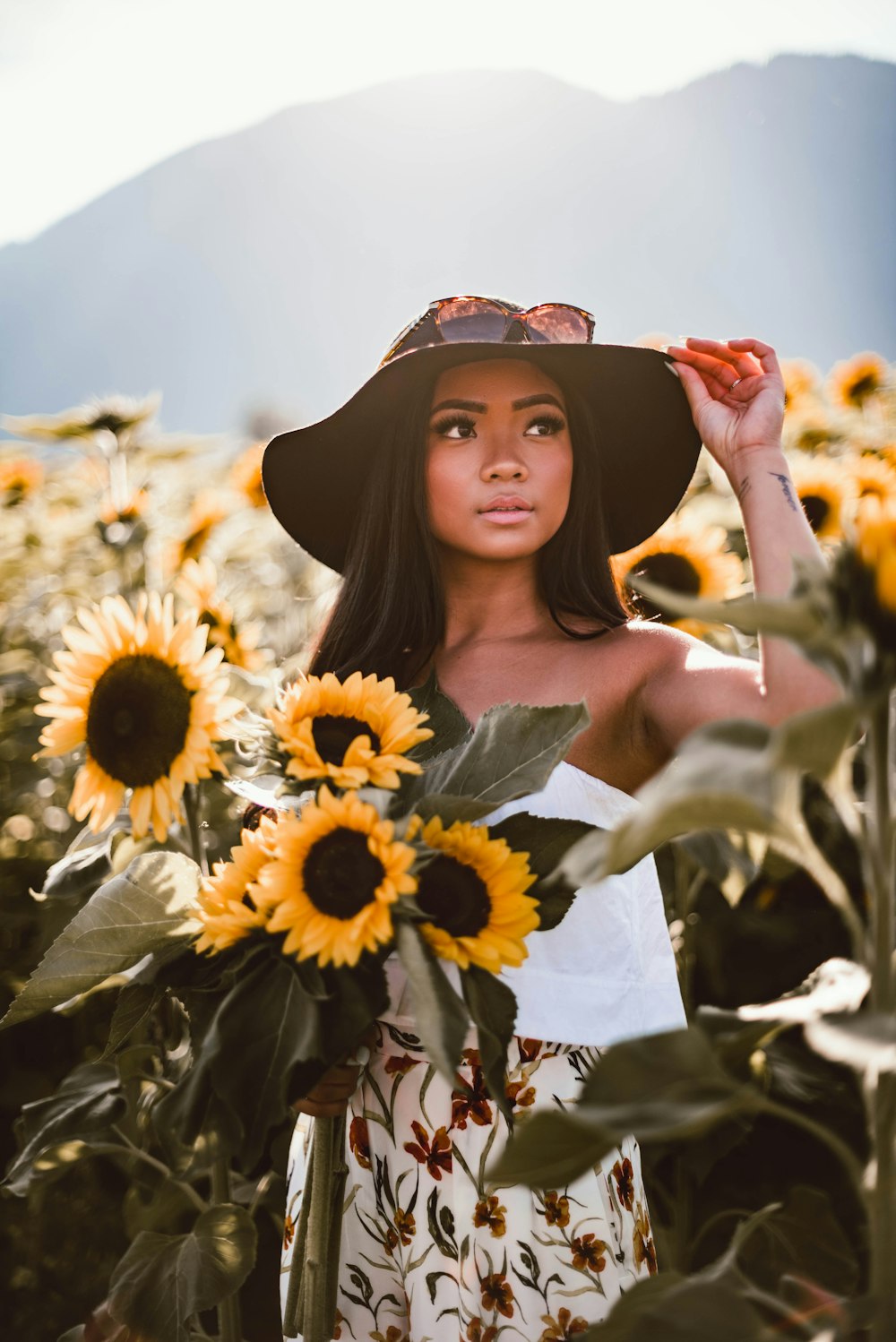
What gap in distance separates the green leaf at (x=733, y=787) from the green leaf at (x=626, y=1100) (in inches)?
3.5

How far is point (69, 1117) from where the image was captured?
3.70ft

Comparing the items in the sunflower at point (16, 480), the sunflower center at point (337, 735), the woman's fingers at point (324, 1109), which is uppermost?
the sunflower at point (16, 480)

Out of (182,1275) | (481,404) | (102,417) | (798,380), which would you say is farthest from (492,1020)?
(798,380)

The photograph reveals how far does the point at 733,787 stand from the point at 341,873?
0.34 m

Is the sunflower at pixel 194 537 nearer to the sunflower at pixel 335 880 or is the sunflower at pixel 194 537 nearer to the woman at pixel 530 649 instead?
the woman at pixel 530 649

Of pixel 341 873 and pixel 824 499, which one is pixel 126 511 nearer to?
pixel 824 499

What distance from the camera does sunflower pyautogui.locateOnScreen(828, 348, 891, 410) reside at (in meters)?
2.91

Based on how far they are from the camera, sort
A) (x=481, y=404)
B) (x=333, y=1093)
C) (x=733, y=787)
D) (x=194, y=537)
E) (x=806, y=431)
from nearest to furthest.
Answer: (x=733, y=787)
(x=333, y=1093)
(x=481, y=404)
(x=194, y=537)
(x=806, y=431)

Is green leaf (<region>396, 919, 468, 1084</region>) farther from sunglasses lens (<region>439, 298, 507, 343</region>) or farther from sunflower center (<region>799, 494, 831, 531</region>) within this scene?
sunflower center (<region>799, 494, 831, 531</region>)

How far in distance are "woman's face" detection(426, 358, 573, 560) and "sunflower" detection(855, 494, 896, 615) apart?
0.87 metres

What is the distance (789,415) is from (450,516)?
1.36 meters

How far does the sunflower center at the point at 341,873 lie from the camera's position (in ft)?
2.26

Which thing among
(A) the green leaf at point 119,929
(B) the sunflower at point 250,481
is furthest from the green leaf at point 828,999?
(B) the sunflower at point 250,481

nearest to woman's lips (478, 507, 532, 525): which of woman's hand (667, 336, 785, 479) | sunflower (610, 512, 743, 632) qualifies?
woman's hand (667, 336, 785, 479)
